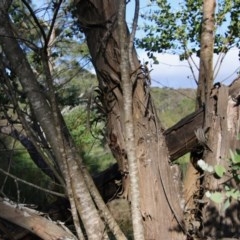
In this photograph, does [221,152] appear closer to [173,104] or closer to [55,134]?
[55,134]

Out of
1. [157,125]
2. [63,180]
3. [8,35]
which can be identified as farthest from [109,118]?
[8,35]

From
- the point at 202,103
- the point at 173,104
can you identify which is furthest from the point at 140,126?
the point at 173,104

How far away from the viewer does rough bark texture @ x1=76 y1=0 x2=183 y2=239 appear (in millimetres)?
3467

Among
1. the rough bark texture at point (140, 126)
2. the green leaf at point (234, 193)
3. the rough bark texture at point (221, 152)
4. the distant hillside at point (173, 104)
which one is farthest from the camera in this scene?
the distant hillside at point (173, 104)

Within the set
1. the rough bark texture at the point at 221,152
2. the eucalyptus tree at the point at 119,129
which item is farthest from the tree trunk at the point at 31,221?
the rough bark texture at the point at 221,152

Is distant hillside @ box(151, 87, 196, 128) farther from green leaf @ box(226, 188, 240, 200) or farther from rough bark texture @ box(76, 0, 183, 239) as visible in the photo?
green leaf @ box(226, 188, 240, 200)

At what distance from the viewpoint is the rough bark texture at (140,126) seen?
3.47 metres

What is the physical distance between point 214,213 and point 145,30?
5.05 meters

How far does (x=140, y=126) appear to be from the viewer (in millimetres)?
3498

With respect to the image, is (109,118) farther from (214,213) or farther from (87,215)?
(214,213)

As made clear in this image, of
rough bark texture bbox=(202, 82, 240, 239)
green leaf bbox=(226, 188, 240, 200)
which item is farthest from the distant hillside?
green leaf bbox=(226, 188, 240, 200)

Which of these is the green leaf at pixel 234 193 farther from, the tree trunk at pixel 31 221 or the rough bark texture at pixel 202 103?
the tree trunk at pixel 31 221

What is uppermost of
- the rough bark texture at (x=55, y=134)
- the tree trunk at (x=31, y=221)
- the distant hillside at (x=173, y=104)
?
the distant hillside at (x=173, y=104)

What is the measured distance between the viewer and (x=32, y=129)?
349 centimetres
